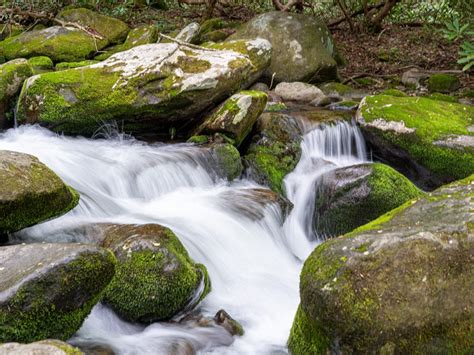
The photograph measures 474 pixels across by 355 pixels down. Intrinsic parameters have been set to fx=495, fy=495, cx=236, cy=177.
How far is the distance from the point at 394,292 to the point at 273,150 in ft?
15.3

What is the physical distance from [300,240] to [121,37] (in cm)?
799

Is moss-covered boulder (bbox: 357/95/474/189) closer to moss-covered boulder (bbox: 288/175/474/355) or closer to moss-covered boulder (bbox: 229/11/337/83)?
moss-covered boulder (bbox: 229/11/337/83)

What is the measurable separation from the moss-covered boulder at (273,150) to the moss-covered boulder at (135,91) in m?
0.82

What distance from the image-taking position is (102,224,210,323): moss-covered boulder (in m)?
3.90

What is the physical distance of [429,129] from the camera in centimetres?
746

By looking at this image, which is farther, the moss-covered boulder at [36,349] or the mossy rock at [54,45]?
the mossy rock at [54,45]

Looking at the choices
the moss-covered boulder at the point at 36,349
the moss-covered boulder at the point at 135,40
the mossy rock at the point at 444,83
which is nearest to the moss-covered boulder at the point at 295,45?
the moss-covered boulder at the point at 135,40

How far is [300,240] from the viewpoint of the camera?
253 inches

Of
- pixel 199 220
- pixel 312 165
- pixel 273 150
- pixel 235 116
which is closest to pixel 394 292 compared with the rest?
pixel 199 220

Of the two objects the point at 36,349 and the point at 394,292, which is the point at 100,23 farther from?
the point at 36,349

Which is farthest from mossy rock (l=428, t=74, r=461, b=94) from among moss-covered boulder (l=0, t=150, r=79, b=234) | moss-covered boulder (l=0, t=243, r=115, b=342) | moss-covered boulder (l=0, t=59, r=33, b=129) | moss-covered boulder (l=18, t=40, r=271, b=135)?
moss-covered boulder (l=0, t=243, r=115, b=342)

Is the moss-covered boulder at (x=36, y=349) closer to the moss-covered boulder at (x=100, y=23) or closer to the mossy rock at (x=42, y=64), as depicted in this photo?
the mossy rock at (x=42, y=64)

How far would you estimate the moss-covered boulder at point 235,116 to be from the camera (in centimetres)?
706

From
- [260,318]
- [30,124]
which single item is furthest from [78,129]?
[260,318]
